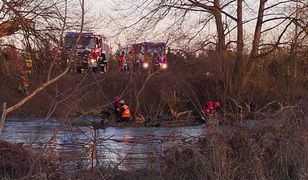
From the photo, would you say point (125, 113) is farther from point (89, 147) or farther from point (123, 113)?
point (89, 147)

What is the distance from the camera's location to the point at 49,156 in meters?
9.30

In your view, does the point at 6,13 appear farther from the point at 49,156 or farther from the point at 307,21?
the point at 307,21

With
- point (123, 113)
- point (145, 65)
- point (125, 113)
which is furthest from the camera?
point (145, 65)

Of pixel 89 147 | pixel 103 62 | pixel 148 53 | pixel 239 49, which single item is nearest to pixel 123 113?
pixel 148 53

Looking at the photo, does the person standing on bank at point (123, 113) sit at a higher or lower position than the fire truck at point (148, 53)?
lower

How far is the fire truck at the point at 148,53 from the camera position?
1177 inches

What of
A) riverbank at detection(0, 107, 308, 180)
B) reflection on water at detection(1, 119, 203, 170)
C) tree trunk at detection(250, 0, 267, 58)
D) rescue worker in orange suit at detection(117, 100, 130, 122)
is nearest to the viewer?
reflection on water at detection(1, 119, 203, 170)

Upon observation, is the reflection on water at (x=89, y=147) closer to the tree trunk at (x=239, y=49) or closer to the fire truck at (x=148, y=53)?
the fire truck at (x=148, y=53)

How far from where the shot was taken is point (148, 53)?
30641mm

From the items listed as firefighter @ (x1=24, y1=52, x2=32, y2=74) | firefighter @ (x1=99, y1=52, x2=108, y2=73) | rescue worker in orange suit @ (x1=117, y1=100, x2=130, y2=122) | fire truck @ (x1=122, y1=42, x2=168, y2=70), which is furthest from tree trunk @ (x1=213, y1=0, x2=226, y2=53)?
firefighter @ (x1=24, y1=52, x2=32, y2=74)

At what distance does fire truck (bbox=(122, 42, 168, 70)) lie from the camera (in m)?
29.9

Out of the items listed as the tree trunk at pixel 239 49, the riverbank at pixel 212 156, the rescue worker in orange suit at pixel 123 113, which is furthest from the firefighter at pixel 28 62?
the tree trunk at pixel 239 49

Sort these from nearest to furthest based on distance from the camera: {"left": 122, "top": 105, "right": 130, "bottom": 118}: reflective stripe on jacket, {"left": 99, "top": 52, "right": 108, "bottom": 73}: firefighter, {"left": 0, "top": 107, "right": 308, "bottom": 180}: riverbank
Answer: {"left": 0, "top": 107, "right": 308, "bottom": 180}: riverbank < {"left": 122, "top": 105, "right": 130, "bottom": 118}: reflective stripe on jacket < {"left": 99, "top": 52, "right": 108, "bottom": 73}: firefighter

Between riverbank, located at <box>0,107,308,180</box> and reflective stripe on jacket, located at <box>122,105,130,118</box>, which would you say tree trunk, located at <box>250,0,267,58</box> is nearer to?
reflective stripe on jacket, located at <box>122,105,130,118</box>
